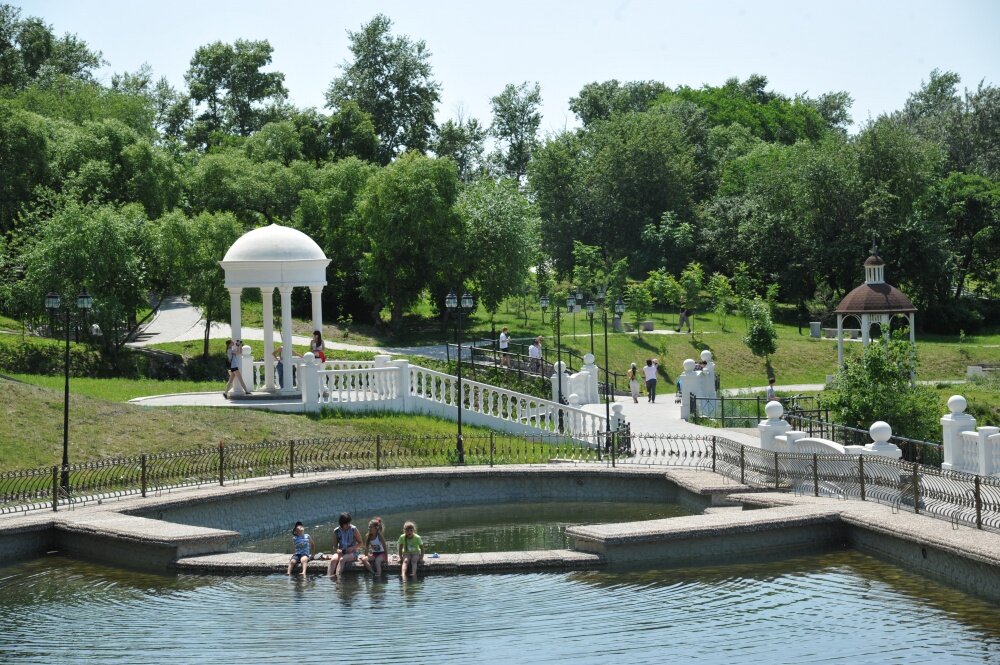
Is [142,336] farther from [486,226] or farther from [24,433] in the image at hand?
[24,433]

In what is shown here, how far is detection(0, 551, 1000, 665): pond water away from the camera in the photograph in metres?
15.6

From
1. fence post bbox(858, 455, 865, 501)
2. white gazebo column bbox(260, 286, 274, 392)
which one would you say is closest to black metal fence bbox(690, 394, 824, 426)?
fence post bbox(858, 455, 865, 501)

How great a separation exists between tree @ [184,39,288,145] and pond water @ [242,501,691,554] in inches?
2417

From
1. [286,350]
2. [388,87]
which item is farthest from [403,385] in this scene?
[388,87]

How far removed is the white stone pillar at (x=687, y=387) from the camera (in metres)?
37.3

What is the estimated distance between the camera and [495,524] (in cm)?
2559

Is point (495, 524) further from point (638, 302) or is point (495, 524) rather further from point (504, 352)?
point (638, 302)

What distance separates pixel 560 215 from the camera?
77.2 m

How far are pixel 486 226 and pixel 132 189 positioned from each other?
14703mm

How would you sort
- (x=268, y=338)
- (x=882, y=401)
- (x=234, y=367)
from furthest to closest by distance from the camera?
1. (x=268, y=338)
2. (x=234, y=367)
3. (x=882, y=401)

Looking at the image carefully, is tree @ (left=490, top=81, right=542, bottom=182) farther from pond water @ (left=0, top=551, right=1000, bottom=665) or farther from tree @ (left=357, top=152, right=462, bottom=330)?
pond water @ (left=0, top=551, right=1000, bottom=665)

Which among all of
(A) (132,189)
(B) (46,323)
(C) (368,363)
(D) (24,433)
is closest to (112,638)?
(D) (24,433)

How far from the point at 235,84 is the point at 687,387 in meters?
55.5

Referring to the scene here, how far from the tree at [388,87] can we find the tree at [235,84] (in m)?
8.82
